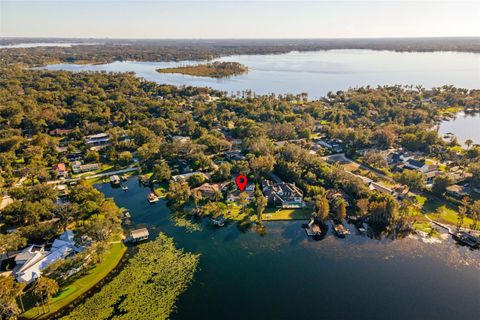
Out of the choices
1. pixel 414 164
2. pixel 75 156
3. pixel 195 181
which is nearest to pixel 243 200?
pixel 195 181

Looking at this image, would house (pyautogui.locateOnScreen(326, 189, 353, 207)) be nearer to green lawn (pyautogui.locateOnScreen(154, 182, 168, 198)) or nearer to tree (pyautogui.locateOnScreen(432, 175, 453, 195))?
tree (pyautogui.locateOnScreen(432, 175, 453, 195))

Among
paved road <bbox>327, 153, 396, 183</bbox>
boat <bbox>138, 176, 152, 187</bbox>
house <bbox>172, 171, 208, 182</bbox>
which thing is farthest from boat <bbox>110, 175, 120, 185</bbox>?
paved road <bbox>327, 153, 396, 183</bbox>

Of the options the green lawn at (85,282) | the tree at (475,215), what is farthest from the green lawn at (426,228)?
the green lawn at (85,282)

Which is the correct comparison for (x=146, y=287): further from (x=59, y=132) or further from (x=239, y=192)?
(x=59, y=132)

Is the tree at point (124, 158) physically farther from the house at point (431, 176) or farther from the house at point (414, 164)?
the house at point (431, 176)

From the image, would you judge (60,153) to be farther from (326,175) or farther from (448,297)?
(448,297)

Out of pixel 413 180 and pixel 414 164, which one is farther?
pixel 414 164

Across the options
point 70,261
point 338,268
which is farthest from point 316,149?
point 70,261
